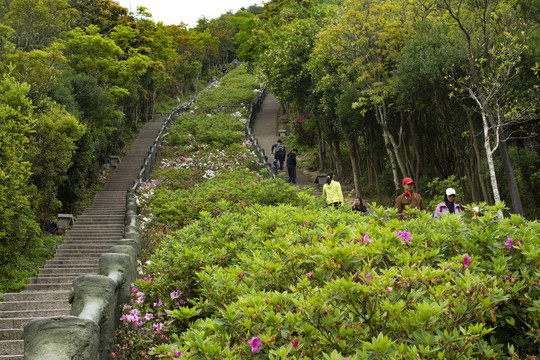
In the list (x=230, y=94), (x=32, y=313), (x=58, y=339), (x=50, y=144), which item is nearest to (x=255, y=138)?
(x=50, y=144)

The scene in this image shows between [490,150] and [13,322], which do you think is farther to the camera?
[490,150]

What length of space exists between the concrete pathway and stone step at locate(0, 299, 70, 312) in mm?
14089

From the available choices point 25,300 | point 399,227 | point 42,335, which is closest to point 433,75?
point 399,227

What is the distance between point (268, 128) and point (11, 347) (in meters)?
29.4

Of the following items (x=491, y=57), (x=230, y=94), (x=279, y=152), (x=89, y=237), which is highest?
(x=230, y=94)

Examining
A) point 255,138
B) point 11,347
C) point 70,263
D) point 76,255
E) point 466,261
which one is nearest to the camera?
point 466,261

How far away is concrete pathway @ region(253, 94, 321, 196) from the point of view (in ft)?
78.9

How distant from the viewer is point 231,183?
50.4 feet

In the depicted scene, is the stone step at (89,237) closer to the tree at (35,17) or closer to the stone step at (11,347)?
the tree at (35,17)

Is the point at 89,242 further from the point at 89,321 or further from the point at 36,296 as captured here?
the point at 89,321

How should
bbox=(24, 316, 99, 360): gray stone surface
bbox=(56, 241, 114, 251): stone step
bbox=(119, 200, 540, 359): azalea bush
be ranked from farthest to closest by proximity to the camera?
bbox=(56, 241, 114, 251): stone step → bbox=(24, 316, 99, 360): gray stone surface → bbox=(119, 200, 540, 359): azalea bush

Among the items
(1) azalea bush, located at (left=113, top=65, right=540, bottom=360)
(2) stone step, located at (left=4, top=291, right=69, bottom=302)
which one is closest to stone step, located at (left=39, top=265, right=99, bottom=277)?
(2) stone step, located at (left=4, top=291, right=69, bottom=302)

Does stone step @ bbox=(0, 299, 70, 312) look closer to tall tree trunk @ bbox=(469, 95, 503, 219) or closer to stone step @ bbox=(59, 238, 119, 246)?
stone step @ bbox=(59, 238, 119, 246)

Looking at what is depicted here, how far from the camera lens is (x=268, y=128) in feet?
116
